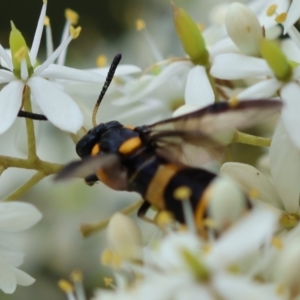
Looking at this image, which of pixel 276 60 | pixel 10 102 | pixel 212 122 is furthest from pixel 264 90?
pixel 10 102

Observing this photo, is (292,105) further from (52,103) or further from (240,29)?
(52,103)

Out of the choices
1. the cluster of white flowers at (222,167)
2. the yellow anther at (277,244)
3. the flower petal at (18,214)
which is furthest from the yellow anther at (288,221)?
the flower petal at (18,214)

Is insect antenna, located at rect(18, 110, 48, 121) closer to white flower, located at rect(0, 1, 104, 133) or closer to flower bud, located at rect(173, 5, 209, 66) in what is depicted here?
white flower, located at rect(0, 1, 104, 133)

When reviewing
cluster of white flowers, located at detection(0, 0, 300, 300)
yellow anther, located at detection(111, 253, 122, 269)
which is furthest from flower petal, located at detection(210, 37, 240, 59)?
yellow anther, located at detection(111, 253, 122, 269)

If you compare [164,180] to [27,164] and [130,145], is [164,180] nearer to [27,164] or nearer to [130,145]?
[130,145]

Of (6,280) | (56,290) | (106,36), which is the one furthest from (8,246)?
(106,36)
